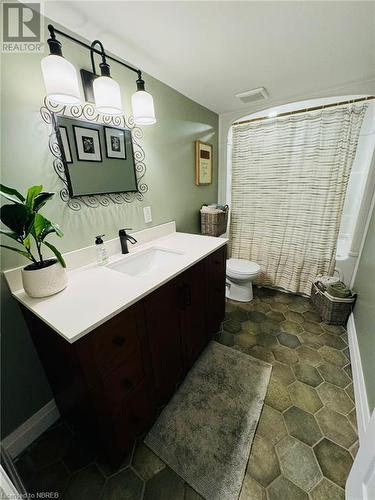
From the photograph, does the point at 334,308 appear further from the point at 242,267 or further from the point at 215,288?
the point at 215,288

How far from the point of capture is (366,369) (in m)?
1.25

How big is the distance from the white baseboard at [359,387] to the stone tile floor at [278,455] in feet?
0.14

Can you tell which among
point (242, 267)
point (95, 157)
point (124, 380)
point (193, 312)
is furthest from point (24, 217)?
point (242, 267)

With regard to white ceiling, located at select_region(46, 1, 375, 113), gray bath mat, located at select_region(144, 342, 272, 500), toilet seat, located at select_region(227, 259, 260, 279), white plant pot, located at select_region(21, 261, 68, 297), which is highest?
white ceiling, located at select_region(46, 1, 375, 113)

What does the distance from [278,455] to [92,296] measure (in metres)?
1.26

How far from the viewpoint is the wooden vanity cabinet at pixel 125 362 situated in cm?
80

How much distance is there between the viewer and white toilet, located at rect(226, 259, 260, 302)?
6.90ft

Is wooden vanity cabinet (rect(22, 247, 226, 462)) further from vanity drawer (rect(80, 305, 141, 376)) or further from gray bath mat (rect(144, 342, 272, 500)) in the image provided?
gray bath mat (rect(144, 342, 272, 500))

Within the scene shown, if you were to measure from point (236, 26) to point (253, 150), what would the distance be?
50.6 inches

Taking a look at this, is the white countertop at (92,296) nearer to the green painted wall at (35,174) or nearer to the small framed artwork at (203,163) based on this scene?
the green painted wall at (35,174)

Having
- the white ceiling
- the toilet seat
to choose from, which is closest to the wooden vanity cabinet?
the toilet seat

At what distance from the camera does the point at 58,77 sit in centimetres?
84

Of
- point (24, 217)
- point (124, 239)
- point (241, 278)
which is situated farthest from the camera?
point (241, 278)

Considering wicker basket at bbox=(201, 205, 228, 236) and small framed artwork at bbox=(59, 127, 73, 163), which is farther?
wicker basket at bbox=(201, 205, 228, 236)
